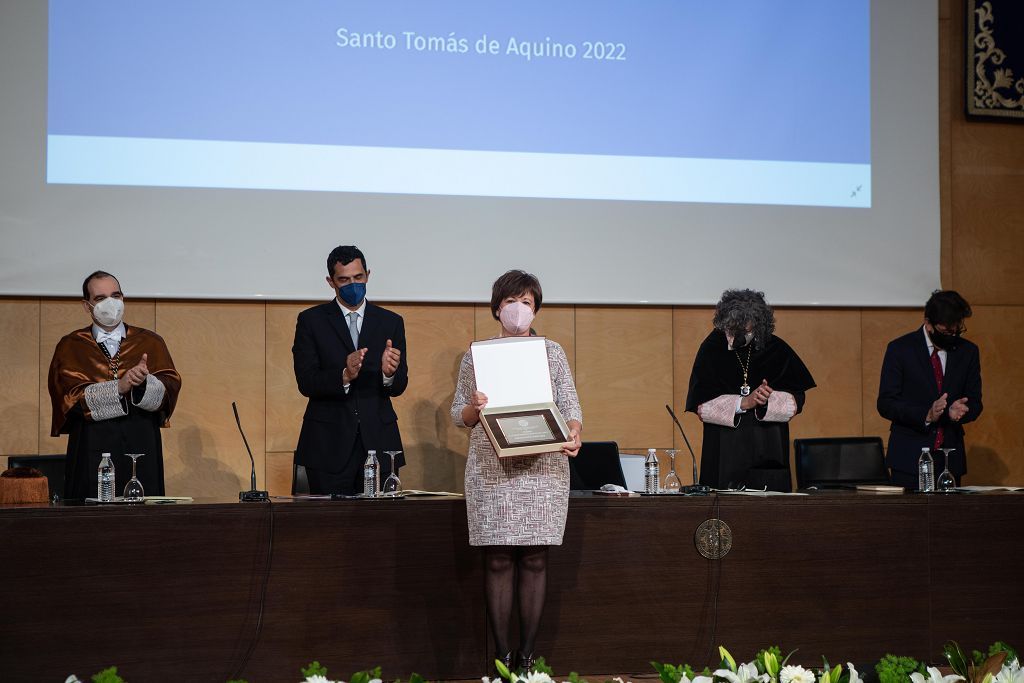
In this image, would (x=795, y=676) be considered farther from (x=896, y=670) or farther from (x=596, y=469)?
(x=596, y=469)

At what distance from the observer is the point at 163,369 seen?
390 cm

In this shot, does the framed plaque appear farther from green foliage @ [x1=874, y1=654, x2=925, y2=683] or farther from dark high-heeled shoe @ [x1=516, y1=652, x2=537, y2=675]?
green foliage @ [x1=874, y1=654, x2=925, y2=683]

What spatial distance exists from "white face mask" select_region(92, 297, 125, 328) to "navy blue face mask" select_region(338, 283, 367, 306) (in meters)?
0.79

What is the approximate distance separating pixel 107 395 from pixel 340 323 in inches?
34.0

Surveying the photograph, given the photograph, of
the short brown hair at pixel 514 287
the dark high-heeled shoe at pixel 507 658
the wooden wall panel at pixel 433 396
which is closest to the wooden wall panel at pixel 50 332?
the wooden wall panel at pixel 433 396

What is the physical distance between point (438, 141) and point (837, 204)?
7.03 ft

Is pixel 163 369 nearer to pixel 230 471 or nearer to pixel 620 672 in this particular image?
pixel 230 471

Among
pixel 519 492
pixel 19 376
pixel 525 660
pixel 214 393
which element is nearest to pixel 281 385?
pixel 214 393

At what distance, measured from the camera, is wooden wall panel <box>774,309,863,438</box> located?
581 centimetres

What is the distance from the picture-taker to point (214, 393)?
5242 millimetres

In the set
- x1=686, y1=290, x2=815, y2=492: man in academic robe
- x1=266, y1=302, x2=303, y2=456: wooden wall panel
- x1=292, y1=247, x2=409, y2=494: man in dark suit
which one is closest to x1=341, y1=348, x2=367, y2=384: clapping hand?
x1=292, y1=247, x2=409, y2=494: man in dark suit

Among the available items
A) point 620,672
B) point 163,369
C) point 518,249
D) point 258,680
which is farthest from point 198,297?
point 620,672

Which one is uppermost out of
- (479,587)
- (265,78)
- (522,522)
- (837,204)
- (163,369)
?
(265,78)

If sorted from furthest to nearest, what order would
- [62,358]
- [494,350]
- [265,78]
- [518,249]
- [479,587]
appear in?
1. [518,249]
2. [265,78]
3. [62,358]
4. [479,587]
5. [494,350]
